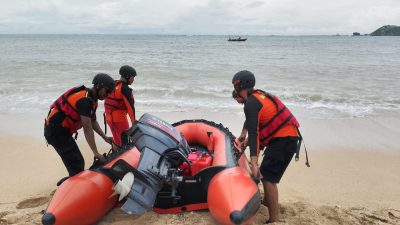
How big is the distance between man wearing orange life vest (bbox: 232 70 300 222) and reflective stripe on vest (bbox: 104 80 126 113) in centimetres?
151

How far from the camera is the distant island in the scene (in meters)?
98.9

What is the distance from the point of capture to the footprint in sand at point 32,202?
11.8ft

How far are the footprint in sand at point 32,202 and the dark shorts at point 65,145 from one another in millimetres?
530

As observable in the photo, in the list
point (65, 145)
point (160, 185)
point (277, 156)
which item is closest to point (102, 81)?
point (65, 145)

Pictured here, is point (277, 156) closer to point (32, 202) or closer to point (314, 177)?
point (314, 177)

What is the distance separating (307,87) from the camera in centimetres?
1170

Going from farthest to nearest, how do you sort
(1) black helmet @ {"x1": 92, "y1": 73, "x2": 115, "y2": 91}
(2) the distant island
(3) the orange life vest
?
(2) the distant island
(3) the orange life vest
(1) black helmet @ {"x1": 92, "y1": 73, "x2": 115, "y2": 91}

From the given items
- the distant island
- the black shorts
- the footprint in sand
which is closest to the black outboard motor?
the black shorts

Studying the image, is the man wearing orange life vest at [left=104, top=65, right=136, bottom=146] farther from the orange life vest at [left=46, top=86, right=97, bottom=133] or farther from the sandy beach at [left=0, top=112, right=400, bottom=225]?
the sandy beach at [left=0, top=112, right=400, bottom=225]

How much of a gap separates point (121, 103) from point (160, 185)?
1712mm

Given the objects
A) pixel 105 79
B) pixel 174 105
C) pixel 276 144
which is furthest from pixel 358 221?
pixel 174 105

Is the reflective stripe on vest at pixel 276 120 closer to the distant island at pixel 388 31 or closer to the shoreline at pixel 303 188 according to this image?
the shoreline at pixel 303 188

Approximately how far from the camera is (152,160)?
2.77 m

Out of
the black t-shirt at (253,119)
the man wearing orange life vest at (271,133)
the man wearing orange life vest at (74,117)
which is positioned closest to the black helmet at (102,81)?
the man wearing orange life vest at (74,117)
